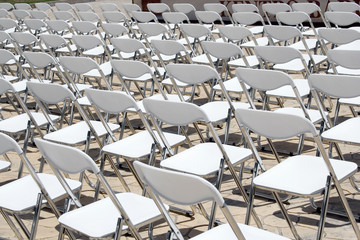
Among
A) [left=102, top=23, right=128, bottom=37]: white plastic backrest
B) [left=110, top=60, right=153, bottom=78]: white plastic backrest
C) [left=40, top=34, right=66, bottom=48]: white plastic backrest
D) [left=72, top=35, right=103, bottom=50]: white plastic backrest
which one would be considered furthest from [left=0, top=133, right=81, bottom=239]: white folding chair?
[left=102, top=23, right=128, bottom=37]: white plastic backrest

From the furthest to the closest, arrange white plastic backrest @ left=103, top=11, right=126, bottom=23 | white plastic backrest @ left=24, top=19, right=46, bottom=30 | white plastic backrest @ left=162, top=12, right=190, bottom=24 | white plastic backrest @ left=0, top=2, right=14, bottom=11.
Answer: white plastic backrest @ left=0, top=2, right=14, bottom=11 < white plastic backrest @ left=103, top=11, right=126, bottom=23 < white plastic backrest @ left=24, top=19, right=46, bottom=30 < white plastic backrest @ left=162, top=12, right=190, bottom=24

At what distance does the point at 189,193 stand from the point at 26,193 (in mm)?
1455

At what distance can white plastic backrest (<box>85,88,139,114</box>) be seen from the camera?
4.40 metres

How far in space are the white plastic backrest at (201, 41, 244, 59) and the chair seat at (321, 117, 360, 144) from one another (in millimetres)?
1588

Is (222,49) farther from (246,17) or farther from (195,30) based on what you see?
(246,17)

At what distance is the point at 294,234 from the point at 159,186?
46.8 inches

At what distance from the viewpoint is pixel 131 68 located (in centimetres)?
547

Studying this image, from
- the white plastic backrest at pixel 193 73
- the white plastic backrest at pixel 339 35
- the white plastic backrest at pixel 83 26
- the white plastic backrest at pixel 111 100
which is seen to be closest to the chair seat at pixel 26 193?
the white plastic backrest at pixel 111 100

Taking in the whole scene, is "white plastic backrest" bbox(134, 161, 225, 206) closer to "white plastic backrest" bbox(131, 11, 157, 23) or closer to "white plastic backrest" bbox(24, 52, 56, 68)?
"white plastic backrest" bbox(24, 52, 56, 68)

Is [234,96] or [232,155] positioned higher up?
[232,155]

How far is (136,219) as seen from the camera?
3.57 m

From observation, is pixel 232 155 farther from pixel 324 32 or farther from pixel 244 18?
pixel 244 18

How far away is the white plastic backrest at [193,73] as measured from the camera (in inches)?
197

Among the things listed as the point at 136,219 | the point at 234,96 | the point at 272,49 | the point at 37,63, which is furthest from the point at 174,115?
the point at 234,96
